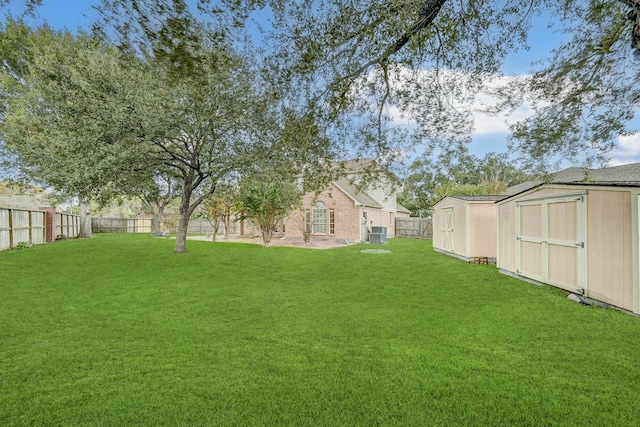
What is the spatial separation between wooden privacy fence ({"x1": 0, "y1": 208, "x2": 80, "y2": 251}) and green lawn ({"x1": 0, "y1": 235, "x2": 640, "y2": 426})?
8239 millimetres

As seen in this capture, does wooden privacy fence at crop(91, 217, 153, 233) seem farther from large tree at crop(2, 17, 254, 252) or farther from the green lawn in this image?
the green lawn

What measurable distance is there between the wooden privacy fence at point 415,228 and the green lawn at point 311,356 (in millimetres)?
16092

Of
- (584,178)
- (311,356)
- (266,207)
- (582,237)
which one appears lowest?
(311,356)

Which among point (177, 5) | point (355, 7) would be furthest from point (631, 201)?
point (177, 5)

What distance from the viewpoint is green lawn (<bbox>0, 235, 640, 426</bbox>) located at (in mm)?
2420

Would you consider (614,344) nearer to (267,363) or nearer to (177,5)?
(267,363)

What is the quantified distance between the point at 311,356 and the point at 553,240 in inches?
248

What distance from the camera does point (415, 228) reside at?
77.0ft

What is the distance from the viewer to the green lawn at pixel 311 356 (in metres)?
2.42

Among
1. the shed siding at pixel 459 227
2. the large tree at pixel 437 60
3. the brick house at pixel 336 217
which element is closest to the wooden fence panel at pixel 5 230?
the brick house at pixel 336 217

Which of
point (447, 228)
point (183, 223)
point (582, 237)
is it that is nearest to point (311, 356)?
point (582, 237)

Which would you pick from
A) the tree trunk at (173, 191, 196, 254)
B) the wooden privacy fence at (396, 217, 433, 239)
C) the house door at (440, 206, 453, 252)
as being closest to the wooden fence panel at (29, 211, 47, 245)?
the tree trunk at (173, 191, 196, 254)

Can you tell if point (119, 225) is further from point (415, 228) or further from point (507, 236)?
point (507, 236)

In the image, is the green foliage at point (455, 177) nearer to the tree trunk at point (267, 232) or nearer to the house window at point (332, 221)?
the house window at point (332, 221)
